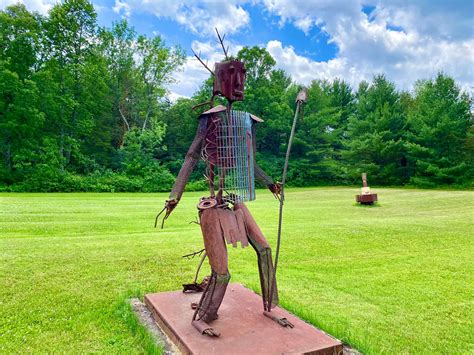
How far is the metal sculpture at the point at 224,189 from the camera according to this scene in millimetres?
3428

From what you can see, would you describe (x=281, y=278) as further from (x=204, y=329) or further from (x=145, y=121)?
(x=145, y=121)

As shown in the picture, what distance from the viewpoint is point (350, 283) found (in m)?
5.71

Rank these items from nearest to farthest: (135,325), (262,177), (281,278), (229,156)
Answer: (229,156) → (135,325) → (262,177) → (281,278)

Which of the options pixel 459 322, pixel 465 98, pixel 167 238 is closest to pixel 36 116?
pixel 167 238

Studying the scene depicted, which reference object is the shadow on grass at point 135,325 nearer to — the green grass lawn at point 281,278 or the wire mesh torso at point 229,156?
the green grass lawn at point 281,278

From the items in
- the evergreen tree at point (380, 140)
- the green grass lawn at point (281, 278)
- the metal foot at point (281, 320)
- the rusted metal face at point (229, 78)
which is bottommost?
the green grass lawn at point (281, 278)

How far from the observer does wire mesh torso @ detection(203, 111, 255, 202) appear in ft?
11.7

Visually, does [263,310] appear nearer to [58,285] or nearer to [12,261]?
[58,285]

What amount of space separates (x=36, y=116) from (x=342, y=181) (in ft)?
88.3

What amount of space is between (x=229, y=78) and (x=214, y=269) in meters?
1.76

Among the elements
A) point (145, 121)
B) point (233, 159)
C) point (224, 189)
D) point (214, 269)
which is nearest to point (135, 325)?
point (214, 269)

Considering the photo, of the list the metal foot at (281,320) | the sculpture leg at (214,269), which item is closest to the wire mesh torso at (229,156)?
the sculpture leg at (214,269)

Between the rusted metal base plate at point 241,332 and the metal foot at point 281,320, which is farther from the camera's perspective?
the metal foot at point 281,320

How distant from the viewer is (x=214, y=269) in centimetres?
341
